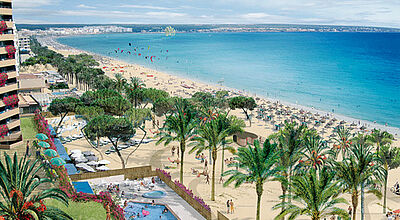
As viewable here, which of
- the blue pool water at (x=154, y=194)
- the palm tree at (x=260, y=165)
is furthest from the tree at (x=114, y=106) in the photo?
the palm tree at (x=260, y=165)

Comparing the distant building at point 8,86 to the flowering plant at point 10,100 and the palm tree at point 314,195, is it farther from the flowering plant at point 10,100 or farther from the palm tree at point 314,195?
the palm tree at point 314,195

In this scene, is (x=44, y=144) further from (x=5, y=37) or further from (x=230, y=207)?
(x=230, y=207)

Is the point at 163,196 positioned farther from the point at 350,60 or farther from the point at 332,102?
the point at 350,60

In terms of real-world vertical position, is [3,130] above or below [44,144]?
above

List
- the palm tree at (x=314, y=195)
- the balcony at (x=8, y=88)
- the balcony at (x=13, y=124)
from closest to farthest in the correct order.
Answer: the palm tree at (x=314, y=195)
the balcony at (x=8, y=88)
the balcony at (x=13, y=124)

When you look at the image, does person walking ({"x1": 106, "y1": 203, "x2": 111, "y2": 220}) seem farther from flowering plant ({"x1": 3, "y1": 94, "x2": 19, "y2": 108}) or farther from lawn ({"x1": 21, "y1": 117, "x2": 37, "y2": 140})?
lawn ({"x1": 21, "y1": 117, "x2": 37, "y2": 140})

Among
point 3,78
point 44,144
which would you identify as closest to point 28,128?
point 3,78

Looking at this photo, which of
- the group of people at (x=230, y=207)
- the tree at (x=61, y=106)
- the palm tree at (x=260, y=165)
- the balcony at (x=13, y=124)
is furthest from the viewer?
the tree at (x=61, y=106)

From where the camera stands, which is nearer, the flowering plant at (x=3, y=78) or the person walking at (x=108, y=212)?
the person walking at (x=108, y=212)
